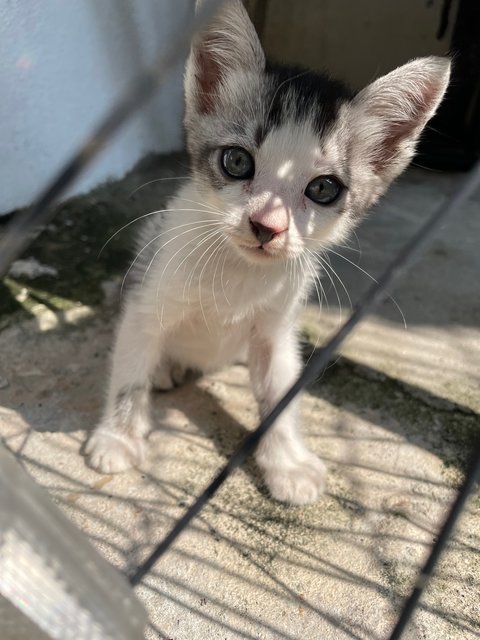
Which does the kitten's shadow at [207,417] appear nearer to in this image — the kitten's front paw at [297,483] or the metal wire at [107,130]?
the kitten's front paw at [297,483]

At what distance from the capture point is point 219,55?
4.73ft

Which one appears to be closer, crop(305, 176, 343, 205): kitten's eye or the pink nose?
the pink nose

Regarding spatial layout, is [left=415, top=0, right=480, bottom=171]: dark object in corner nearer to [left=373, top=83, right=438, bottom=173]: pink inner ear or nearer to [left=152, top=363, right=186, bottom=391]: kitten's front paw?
[left=373, top=83, right=438, bottom=173]: pink inner ear

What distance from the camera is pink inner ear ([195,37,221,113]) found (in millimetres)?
1420

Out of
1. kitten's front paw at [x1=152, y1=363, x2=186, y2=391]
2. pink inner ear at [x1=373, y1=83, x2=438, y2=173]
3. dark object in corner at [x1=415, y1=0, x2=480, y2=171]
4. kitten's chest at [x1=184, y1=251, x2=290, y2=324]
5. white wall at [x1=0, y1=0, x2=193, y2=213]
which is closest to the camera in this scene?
pink inner ear at [x1=373, y1=83, x2=438, y2=173]

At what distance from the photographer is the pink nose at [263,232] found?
123 cm

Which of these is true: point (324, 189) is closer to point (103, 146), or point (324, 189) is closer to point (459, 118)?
point (103, 146)

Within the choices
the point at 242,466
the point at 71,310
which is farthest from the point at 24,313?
the point at 242,466

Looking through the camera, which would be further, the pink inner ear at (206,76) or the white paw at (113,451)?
the white paw at (113,451)

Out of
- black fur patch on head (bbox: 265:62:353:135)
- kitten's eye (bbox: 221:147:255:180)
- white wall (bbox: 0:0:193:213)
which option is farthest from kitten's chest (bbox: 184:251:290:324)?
white wall (bbox: 0:0:193:213)

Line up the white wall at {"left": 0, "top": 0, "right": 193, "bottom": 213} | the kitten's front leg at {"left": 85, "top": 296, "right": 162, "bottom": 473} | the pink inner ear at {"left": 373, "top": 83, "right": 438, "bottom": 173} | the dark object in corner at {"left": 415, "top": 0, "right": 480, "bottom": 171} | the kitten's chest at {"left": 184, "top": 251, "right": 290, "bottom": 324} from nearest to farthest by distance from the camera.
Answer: the pink inner ear at {"left": 373, "top": 83, "right": 438, "bottom": 173}, the kitten's chest at {"left": 184, "top": 251, "right": 290, "bottom": 324}, the kitten's front leg at {"left": 85, "top": 296, "right": 162, "bottom": 473}, the white wall at {"left": 0, "top": 0, "right": 193, "bottom": 213}, the dark object in corner at {"left": 415, "top": 0, "right": 480, "bottom": 171}

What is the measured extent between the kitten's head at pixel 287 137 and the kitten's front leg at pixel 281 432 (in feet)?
1.27

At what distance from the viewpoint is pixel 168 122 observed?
10.7 feet

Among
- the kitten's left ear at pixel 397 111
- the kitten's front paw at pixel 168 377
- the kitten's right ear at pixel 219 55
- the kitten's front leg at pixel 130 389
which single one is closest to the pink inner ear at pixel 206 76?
the kitten's right ear at pixel 219 55
